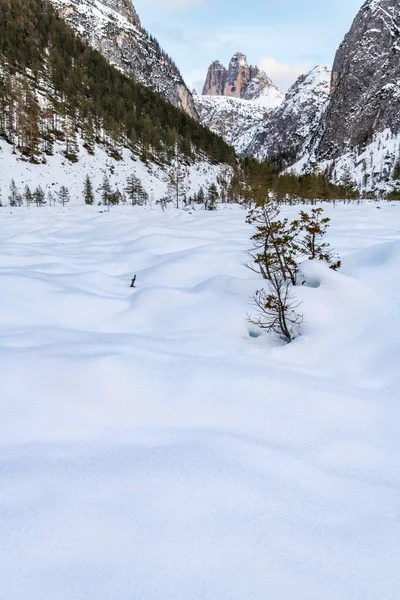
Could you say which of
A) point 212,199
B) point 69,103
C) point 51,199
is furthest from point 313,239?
point 69,103

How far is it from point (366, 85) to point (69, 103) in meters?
144

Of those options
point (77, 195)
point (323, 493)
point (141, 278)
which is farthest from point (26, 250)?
point (77, 195)

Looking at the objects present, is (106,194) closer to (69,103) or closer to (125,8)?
(69,103)

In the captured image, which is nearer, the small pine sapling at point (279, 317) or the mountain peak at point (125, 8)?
the small pine sapling at point (279, 317)

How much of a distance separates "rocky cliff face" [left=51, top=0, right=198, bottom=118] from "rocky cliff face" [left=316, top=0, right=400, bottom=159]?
76038mm

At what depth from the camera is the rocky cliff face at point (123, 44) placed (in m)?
124

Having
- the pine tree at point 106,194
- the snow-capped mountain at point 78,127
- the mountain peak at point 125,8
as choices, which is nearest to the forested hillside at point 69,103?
the snow-capped mountain at point 78,127

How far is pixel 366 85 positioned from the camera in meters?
150

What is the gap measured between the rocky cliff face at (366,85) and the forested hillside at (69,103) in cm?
8688

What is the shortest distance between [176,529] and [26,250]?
1181 centimetres

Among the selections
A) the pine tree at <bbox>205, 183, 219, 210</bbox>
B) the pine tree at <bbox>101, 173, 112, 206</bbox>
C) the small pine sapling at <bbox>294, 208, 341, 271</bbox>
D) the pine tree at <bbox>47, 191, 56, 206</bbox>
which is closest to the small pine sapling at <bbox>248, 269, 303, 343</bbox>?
the small pine sapling at <bbox>294, 208, 341, 271</bbox>

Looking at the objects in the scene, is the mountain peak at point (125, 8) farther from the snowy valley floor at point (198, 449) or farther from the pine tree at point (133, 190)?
the snowy valley floor at point (198, 449)

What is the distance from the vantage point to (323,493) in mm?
2621

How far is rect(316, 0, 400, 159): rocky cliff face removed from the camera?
458 feet
